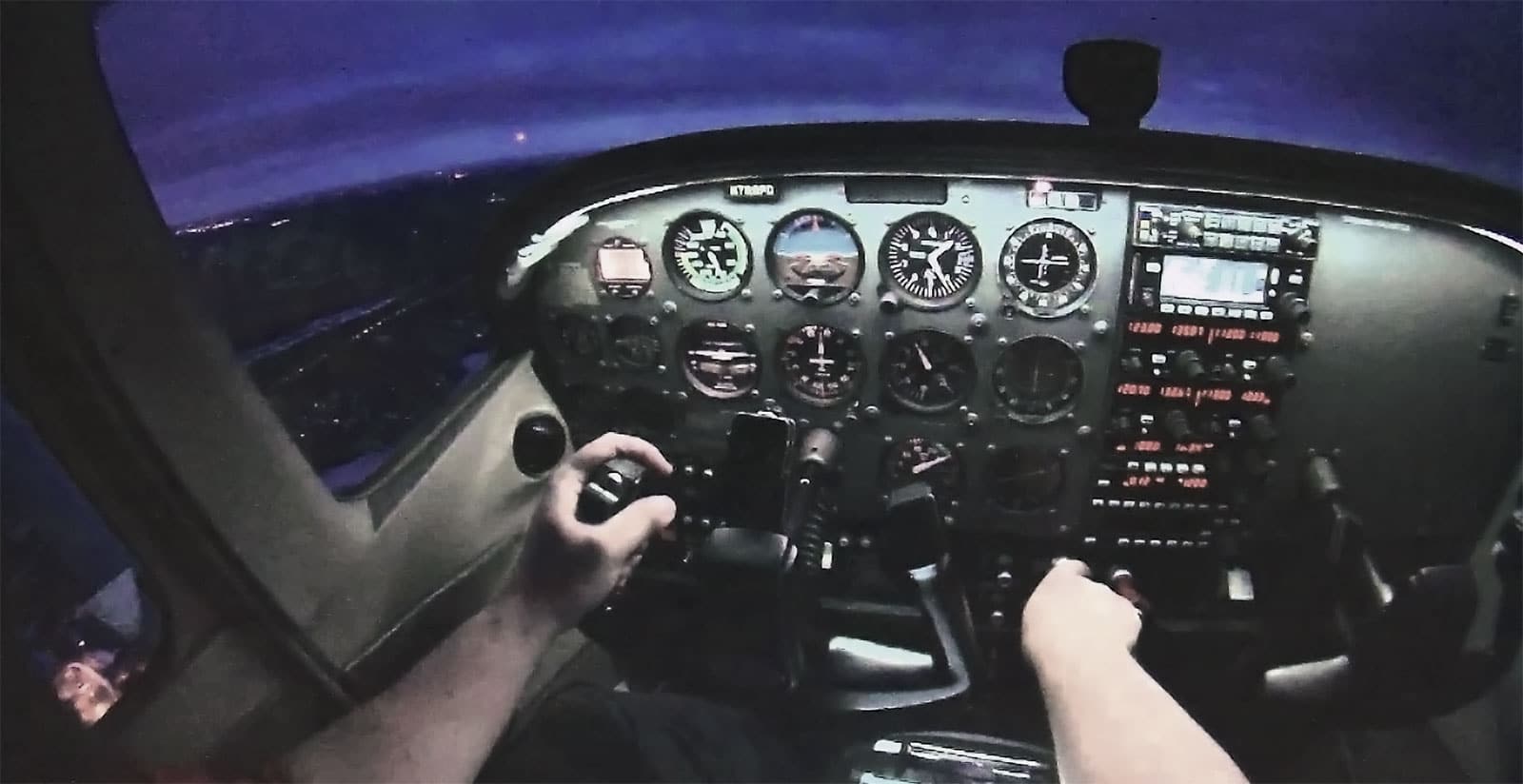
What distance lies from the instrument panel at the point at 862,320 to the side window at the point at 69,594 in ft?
1.61

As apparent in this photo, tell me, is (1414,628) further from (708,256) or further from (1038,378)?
(708,256)

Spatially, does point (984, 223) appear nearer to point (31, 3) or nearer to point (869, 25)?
point (869, 25)

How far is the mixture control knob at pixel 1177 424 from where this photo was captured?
129 cm

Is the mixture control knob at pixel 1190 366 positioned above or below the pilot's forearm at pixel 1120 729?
above

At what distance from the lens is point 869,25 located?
1219mm

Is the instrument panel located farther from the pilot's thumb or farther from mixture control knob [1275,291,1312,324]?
mixture control knob [1275,291,1312,324]

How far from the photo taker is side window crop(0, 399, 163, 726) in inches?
40.6

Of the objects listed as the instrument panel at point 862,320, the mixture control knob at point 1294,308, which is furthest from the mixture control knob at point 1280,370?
the instrument panel at point 862,320

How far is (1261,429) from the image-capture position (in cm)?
129

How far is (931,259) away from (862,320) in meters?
0.11

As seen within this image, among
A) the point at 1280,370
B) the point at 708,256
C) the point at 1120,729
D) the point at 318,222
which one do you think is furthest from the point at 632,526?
→ the point at 1280,370

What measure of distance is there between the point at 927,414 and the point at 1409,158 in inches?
24.1

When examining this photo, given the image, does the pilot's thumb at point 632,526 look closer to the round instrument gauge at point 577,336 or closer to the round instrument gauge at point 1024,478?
the round instrument gauge at point 577,336

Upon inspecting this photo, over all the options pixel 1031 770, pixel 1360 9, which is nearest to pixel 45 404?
pixel 1031 770
